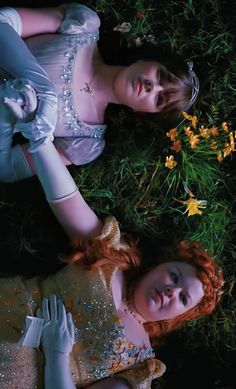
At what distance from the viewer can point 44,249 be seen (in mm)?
2330

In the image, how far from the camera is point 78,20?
7.06ft

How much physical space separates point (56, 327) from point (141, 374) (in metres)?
0.39

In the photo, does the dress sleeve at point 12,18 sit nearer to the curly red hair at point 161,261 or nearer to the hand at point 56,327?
the curly red hair at point 161,261

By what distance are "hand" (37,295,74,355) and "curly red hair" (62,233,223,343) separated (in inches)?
6.6

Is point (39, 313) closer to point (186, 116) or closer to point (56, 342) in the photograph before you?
point (56, 342)

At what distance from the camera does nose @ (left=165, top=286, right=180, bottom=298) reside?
2041 mm

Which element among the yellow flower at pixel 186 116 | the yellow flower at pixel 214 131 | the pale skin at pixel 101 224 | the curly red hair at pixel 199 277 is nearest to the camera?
the pale skin at pixel 101 224

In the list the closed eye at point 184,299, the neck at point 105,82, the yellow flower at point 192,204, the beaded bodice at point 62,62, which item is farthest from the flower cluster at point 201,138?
the closed eye at point 184,299

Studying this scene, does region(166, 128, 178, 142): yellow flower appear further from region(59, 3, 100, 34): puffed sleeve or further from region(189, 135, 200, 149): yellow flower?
region(59, 3, 100, 34): puffed sleeve

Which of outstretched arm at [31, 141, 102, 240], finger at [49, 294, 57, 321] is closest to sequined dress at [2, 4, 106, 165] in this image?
outstretched arm at [31, 141, 102, 240]

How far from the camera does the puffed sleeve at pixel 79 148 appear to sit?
2.19 metres

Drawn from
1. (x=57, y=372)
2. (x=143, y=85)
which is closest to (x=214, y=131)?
(x=143, y=85)

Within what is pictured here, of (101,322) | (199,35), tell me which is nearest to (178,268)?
(101,322)

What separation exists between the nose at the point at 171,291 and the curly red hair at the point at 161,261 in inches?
5.2
